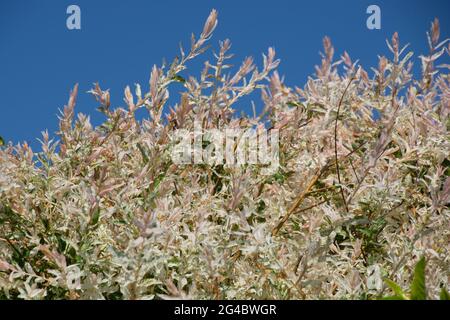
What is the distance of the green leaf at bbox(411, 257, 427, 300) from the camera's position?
1.71 meters

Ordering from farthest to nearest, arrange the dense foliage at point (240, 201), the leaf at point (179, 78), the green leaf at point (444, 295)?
the leaf at point (179, 78)
the dense foliage at point (240, 201)
the green leaf at point (444, 295)

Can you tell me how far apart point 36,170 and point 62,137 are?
0.31m

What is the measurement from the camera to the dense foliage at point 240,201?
6.76ft

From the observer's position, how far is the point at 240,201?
92.9 inches

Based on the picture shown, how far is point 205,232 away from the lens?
211 cm

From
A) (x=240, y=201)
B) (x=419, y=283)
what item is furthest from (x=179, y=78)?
(x=419, y=283)

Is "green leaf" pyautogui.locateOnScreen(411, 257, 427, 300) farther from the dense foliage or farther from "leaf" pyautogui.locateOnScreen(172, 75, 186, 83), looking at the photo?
"leaf" pyautogui.locateOnScreen(172, 75, 186, 83)

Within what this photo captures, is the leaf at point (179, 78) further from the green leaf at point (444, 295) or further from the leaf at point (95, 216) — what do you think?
the green leaf at point (444, 295)

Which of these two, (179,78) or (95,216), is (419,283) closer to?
(95,216)

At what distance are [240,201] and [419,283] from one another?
0.78m

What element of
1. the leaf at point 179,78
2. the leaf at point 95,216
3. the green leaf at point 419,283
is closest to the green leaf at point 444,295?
the green leaf at point 419,283

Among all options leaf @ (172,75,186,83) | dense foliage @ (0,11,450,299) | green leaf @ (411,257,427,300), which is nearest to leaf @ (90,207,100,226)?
dense foliage @ (0,11,450,299)

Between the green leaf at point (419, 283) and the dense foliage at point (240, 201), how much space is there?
0.26 m
